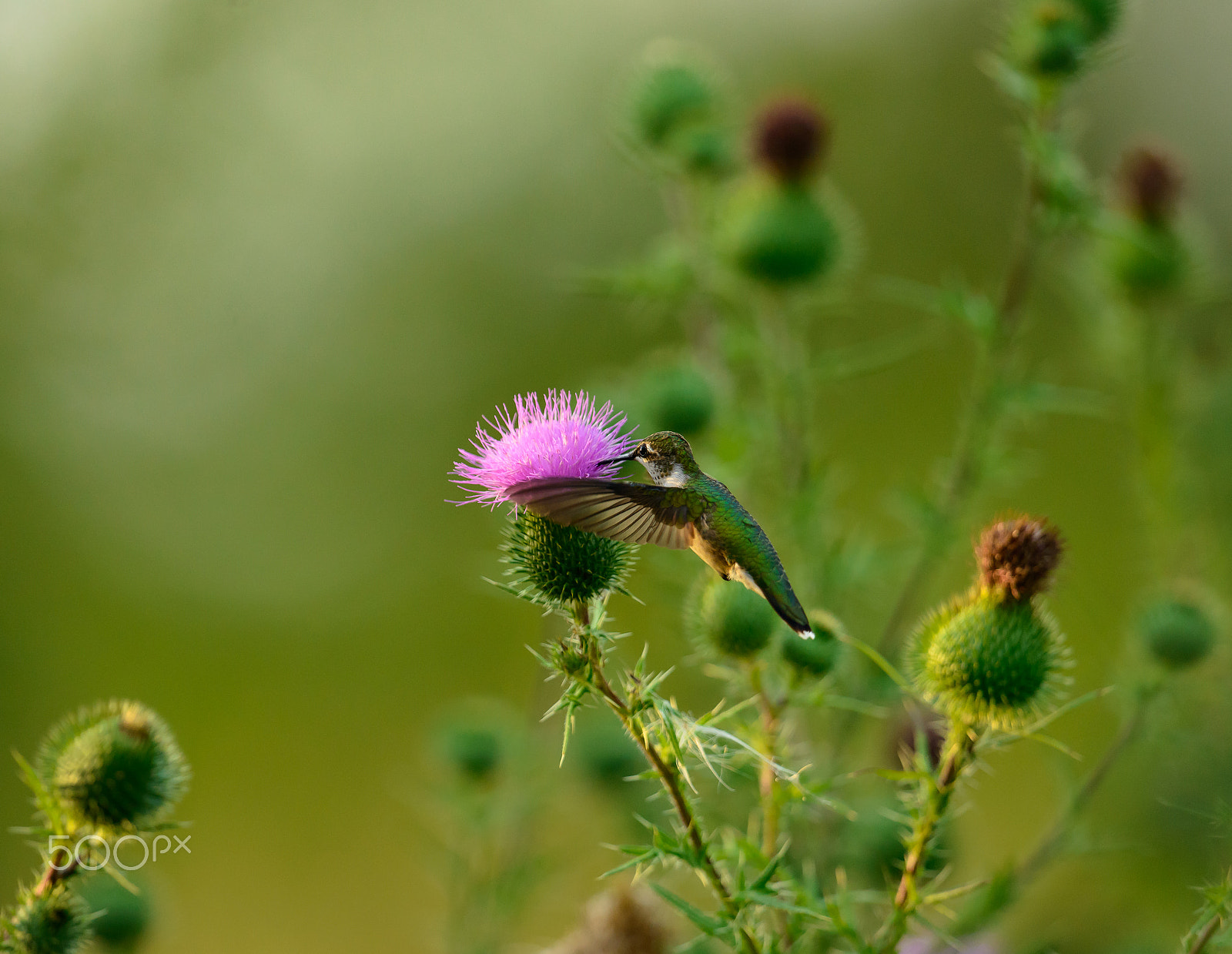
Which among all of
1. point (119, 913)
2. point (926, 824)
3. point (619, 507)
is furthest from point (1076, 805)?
point (119, 913)

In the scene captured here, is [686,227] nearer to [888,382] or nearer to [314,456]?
[888,382]

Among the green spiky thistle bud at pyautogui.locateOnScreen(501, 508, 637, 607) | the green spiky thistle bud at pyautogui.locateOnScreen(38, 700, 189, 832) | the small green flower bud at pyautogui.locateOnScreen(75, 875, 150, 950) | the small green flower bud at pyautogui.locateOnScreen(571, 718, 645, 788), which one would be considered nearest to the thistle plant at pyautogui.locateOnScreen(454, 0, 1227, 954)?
the green spiky thistle bud at pyautogui.locateOnScreen(501, 508, 637, 607)

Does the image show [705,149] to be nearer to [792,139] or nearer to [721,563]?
[792,139]

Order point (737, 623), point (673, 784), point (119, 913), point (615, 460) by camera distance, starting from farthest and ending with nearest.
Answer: point (119, 913) < point (737, 623) < point (615, 460) < point (673, 784)

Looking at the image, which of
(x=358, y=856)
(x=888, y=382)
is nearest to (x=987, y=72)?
(x=888, y=382)

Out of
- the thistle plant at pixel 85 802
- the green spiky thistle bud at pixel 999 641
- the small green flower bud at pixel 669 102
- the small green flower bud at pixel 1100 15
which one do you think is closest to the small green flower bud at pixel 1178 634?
the green spiky thistle bud at pixel 999 641

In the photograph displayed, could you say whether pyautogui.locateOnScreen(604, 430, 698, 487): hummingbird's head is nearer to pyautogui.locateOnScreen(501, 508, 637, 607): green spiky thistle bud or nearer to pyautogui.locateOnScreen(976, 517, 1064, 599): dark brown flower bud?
pyautogui.locateOnScreen(501, 508, 637, 607): green spiky thistle bud

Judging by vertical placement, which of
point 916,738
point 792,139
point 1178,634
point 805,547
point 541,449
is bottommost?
point 916,738

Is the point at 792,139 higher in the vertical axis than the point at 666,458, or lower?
higher
